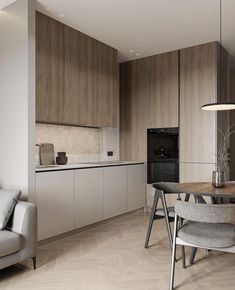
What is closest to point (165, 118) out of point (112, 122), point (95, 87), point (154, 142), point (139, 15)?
point (154, 142)

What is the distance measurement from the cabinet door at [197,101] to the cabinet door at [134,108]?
729 mm

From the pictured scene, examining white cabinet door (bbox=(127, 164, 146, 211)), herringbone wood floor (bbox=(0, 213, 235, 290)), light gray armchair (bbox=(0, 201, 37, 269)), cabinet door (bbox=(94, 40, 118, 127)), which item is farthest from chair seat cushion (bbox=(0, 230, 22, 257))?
white cabinet door (bbox=(127, 164, 146, 211))

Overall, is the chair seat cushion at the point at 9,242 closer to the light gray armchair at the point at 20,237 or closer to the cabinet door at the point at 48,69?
the light gray armchair at the point at 20,237

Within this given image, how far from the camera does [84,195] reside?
376 cm

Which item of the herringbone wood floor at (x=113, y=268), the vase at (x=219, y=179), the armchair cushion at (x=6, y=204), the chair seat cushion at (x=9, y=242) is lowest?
the herringbone wood floor at (x=113, y=268)

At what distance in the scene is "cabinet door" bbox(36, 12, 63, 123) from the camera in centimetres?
334

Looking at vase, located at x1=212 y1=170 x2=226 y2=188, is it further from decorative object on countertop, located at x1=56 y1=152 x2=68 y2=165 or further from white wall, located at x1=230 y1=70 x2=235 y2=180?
white wall, located at x1=230 y1=70 x2=235 y2=180

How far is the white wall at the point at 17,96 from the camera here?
3.03 m

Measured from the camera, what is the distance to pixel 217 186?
2.86 metres

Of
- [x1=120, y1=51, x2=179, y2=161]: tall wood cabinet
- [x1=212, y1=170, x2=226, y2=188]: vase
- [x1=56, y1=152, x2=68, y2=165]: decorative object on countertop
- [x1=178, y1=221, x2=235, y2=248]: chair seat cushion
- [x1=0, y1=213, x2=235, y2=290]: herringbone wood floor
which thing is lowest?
[x1=0, y1=213, x2=235, y2=290]: herringbone wood floor

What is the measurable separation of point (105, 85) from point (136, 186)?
184 cm

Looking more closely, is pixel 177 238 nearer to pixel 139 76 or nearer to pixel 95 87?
pixel 95 87

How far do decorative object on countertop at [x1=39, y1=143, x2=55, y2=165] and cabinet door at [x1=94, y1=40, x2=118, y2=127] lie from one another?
819 mm

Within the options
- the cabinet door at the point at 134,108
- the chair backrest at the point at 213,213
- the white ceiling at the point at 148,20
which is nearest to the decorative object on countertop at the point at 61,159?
the cabinet door at the point at 134,108
